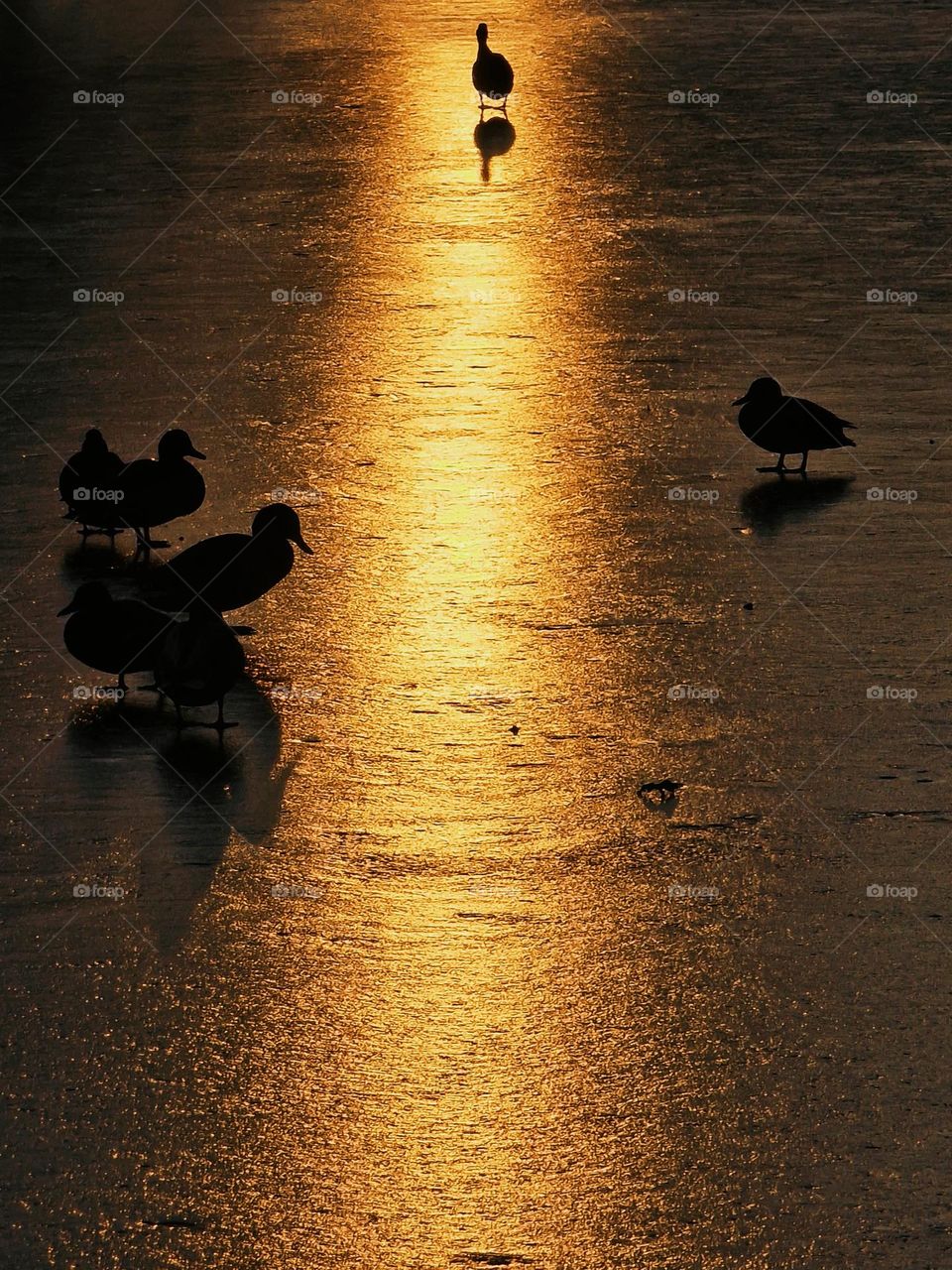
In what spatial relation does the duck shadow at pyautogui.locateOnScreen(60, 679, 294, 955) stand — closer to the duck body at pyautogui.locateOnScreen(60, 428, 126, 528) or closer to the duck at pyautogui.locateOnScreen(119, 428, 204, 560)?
the duck at pyautogui.locateOnScreen(119, 428, 204, 560)

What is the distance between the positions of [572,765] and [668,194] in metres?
7.92

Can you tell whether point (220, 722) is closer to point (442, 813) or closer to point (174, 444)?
point (442, 813)

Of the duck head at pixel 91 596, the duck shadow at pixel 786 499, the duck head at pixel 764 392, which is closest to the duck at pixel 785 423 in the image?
the duck head at pixel 764 392

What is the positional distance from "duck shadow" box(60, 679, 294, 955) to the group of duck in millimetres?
123

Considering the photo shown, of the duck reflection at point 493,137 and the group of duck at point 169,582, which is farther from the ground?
the group of duck at point 169,582

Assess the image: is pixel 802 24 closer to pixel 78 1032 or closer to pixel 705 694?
pixel 705 694

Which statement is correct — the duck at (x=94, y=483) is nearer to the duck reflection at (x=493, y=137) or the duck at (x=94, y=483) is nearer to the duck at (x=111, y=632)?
the duck at (x=111, y=632)

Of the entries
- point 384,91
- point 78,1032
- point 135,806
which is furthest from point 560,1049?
point 384,91

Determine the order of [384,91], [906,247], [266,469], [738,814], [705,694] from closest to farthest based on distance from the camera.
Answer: [738,814] < [705,694] < [266,469] < [906,247] < [384,91]

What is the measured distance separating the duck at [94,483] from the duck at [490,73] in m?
8.16

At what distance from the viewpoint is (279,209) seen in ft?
42.9

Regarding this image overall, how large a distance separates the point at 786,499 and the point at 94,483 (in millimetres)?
2954

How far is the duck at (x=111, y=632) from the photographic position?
21.5 ft

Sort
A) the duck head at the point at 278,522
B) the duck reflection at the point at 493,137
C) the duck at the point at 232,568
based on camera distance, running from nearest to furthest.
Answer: the duck at the point at 232,568
the duck head at the point at 278,522
the duck reflection at the point at 493,137
